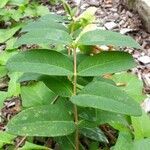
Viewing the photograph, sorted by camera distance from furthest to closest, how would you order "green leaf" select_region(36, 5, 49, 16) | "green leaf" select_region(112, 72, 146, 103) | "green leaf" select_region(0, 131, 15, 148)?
"green leaf" select_region(36, 5, 49, 16) < "green leaf" select_region(112, 72, 146, 103) < "green leaf" select_region(0, 131, 15, 148)

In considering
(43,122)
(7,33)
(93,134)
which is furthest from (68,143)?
(7,33)

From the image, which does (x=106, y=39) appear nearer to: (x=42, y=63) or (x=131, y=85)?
(x=42, y=63)

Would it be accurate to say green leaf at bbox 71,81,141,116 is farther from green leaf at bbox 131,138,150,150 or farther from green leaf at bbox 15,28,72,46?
green leaf at bbox 15,28,72,46

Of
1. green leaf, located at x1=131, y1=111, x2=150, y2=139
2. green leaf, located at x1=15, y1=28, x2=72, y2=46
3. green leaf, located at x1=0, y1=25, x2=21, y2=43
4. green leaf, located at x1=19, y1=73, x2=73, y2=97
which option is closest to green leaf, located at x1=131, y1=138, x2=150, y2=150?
green leaf, located at x1=131, y1=111, x2=150, y2=139

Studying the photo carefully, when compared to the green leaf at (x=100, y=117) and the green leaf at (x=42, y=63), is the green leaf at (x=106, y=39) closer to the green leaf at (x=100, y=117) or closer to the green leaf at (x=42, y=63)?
the green leaf at (x=42, y=63)

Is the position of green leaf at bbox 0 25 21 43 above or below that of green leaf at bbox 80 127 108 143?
below
